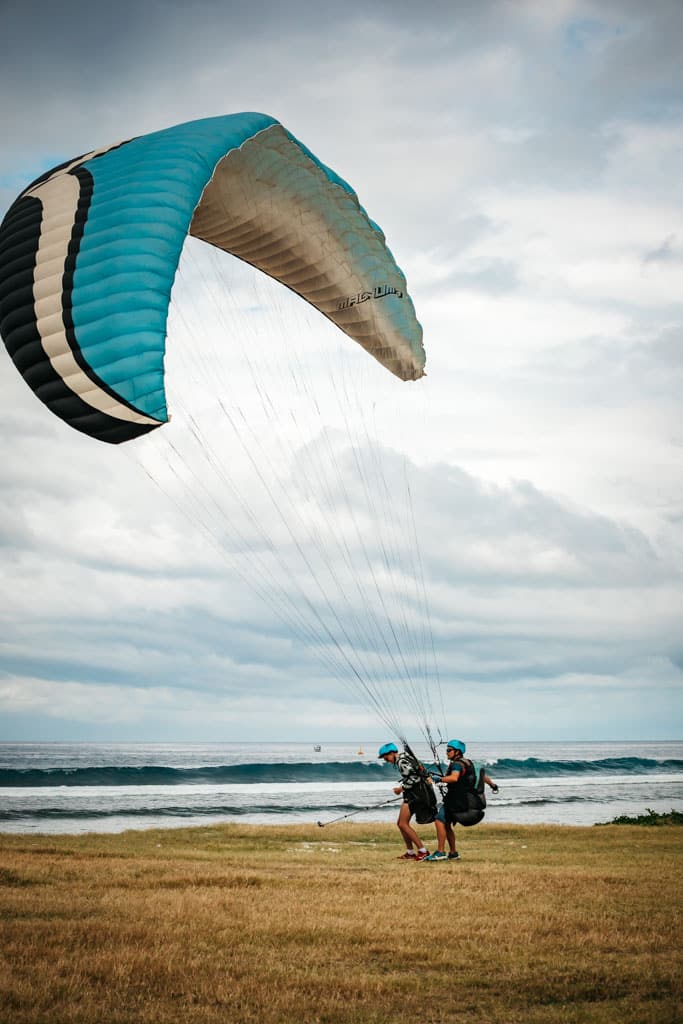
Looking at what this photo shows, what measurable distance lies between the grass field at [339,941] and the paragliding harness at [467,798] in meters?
0.58

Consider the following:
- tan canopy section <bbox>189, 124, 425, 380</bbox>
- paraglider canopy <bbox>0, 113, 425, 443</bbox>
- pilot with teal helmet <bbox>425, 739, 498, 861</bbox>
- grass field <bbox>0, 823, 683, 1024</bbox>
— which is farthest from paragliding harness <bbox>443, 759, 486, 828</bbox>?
paraglider canopy <bbox>0, 113, 425, 443</bbox>

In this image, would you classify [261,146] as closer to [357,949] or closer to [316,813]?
[357,949]

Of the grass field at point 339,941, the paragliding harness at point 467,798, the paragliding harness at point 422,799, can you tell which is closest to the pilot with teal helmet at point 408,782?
the paragliding harness at point 422,799

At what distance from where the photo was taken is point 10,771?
49.0 m

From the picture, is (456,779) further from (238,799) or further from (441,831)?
(238,799)

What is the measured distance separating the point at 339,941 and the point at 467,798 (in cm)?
457

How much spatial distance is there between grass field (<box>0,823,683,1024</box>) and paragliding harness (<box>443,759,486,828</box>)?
0.58 metres

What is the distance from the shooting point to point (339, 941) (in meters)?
6.90

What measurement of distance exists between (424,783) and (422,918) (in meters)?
3.78

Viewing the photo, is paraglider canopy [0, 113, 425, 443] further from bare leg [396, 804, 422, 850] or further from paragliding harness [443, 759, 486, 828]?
bare leg [396, 804, 422, 850]

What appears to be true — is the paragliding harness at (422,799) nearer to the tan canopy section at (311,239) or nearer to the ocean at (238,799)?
the ocean at (238,799)

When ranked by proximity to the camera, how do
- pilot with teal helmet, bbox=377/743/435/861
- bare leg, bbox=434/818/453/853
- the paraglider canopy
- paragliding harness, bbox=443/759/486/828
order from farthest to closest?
bare leg, bbox=434/818/453/853
pilot with teal helmet, bbox=377/743/435/861
paragliding harness, bbox=443/759/486/828
the paraglider canopy

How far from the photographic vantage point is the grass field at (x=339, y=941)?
5.32m

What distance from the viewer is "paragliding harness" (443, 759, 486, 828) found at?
36.7ft
